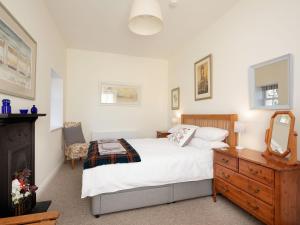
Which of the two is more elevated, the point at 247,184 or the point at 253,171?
the point at 253,171

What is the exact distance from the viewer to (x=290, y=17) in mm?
2016

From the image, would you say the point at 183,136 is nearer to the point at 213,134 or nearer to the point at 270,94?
the point at 213,134

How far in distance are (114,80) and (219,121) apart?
10.3ft

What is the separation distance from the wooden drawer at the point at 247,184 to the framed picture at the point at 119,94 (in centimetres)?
331

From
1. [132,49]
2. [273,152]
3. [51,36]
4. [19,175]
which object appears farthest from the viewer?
[132,49]

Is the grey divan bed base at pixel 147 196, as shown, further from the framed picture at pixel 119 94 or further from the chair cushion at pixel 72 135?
the framed picture at pixel 119 94

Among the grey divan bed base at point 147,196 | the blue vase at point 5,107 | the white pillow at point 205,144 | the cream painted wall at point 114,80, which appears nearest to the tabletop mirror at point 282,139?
the white pillow at point 205,144

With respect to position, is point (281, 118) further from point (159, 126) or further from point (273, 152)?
point (159, 126)

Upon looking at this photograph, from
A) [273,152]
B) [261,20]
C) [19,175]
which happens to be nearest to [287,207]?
[273,152]

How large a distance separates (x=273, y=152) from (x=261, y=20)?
177cm

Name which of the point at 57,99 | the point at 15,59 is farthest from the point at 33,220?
the point at 57,99

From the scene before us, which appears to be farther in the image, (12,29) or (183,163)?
(183,163)

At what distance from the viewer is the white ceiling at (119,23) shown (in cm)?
280

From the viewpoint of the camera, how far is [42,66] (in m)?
2.76
